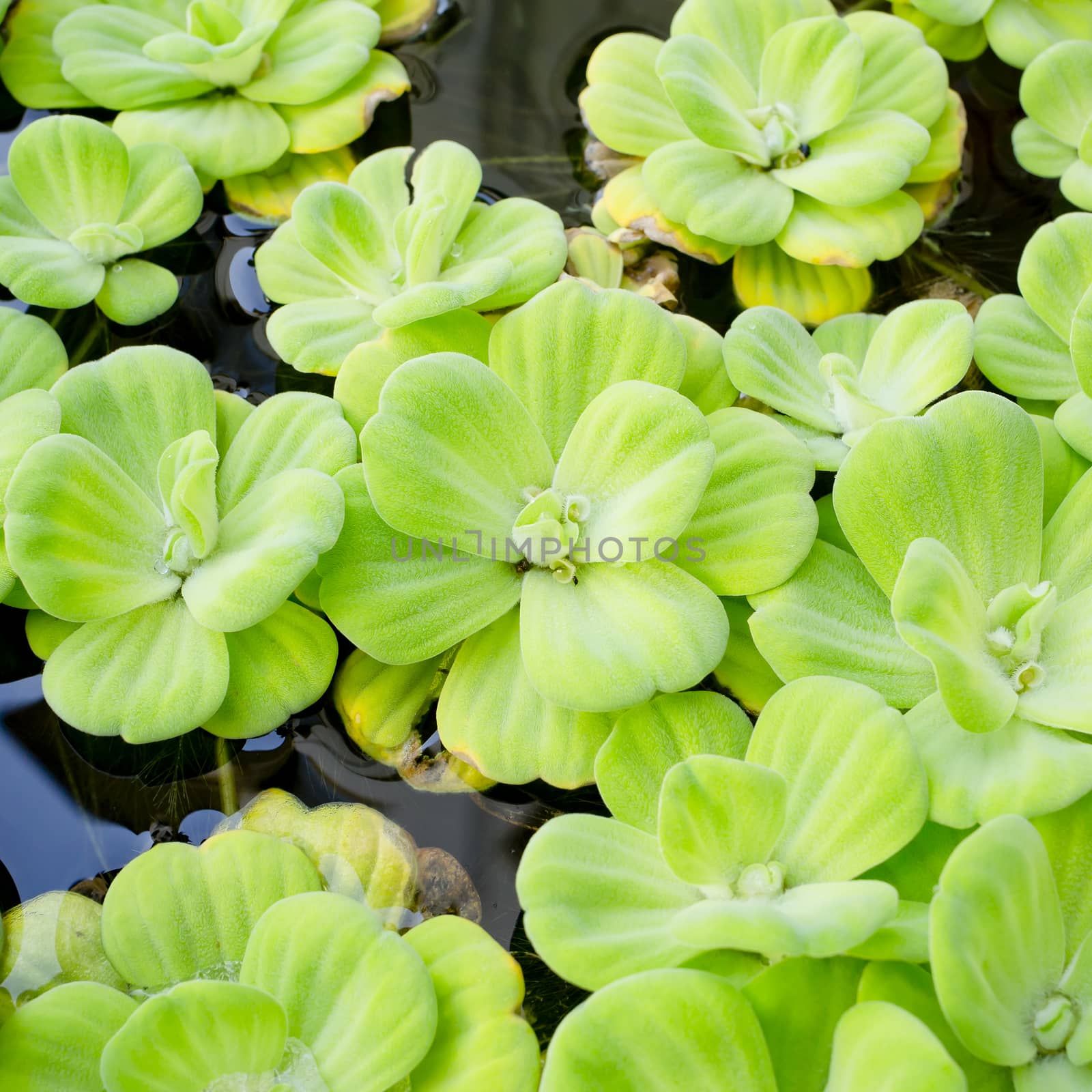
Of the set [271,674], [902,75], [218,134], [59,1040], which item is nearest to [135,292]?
[218,134]

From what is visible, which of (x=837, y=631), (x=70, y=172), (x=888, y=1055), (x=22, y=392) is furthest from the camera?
(x=70, y=172)

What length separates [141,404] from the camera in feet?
4.28

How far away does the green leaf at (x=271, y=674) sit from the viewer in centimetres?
123

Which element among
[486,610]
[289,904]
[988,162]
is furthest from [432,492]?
[988,162]

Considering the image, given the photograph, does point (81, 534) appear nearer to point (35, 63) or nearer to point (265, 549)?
point (265, 549)

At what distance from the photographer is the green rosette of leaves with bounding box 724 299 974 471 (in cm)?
133

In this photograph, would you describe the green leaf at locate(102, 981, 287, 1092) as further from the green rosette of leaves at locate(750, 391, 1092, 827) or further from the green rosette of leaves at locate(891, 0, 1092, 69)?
the green rosette of leaves at locate(891, 0, 1092, 69)

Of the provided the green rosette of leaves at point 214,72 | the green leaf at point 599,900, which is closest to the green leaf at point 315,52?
the green rosette of leaves at point 214,72

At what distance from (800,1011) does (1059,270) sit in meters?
1.08

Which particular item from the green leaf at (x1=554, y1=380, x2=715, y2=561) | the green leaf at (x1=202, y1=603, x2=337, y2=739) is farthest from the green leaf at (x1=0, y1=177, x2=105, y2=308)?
the green leaf at (x1=554, y1=380, x2=715, y2=561)

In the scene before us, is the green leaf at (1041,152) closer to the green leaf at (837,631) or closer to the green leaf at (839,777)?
the green leaf at (837,631)

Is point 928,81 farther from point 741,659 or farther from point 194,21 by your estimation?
point 194,21

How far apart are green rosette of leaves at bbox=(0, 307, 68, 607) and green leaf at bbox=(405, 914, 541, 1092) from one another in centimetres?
66

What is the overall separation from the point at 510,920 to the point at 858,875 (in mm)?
392
